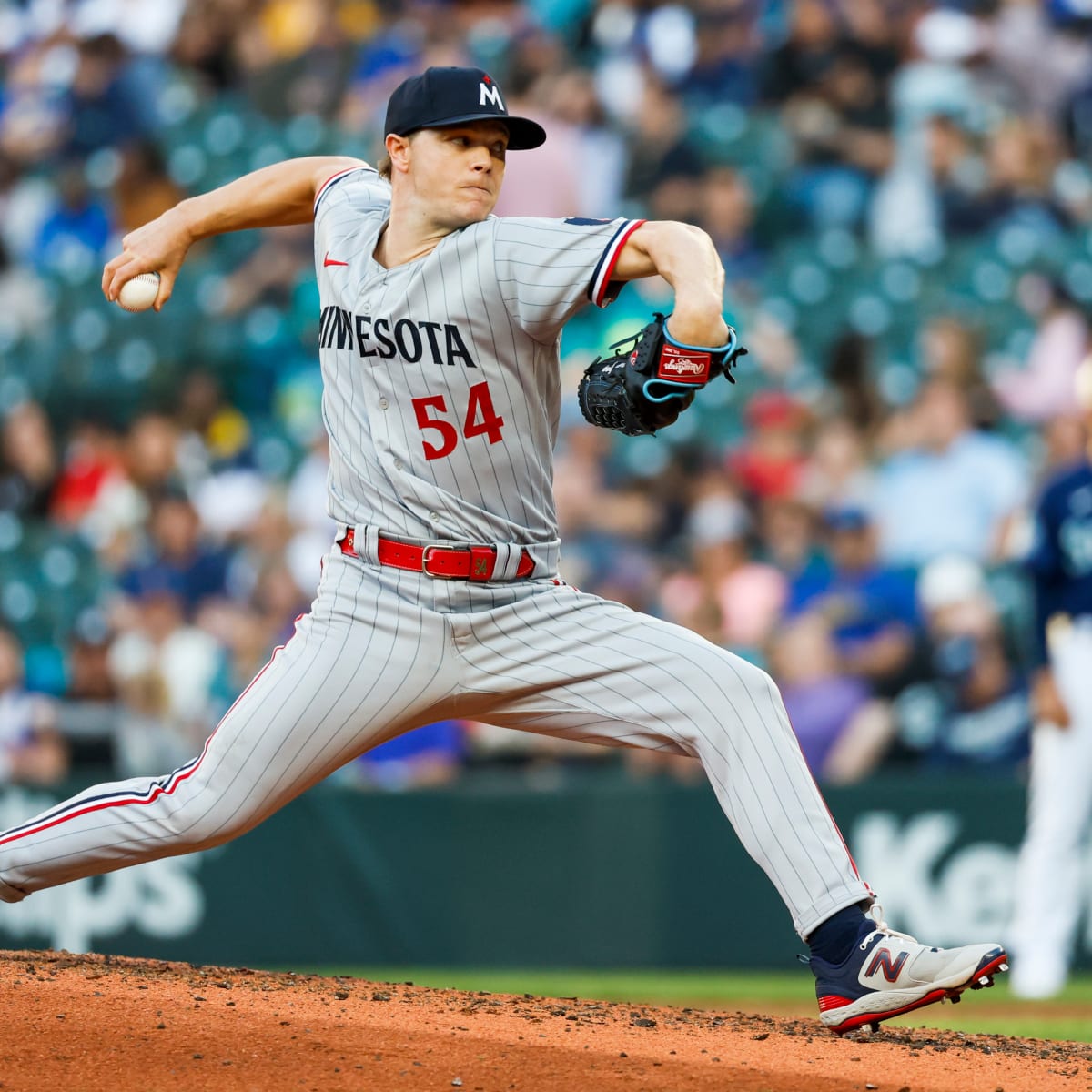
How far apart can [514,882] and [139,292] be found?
13.9 feet

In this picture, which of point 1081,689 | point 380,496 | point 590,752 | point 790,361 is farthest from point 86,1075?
point 790,361

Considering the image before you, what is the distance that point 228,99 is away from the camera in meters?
12.0

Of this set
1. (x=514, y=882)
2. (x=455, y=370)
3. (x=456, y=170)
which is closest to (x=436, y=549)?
(x=455, y=370)

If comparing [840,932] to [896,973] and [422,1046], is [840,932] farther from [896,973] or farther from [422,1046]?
[422,1046]

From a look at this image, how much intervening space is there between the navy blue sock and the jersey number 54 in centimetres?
121

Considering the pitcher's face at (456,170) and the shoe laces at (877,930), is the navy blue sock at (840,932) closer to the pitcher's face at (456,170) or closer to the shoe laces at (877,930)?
the shoe laces at (877,930)

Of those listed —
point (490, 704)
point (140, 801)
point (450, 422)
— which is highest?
point (450, 422)

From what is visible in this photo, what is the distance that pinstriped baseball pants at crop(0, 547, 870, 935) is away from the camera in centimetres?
358

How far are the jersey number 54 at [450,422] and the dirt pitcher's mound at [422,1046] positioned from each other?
4.03ft

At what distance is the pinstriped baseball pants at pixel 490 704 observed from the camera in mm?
3584

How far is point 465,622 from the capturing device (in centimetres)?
366

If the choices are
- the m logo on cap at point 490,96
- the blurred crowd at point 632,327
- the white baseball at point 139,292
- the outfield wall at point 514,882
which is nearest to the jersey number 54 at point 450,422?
the m logo on cap at point 490,96

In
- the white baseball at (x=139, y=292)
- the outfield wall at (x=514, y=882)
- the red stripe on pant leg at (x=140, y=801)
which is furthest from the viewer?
the outfield wall at (x=514, y=882)

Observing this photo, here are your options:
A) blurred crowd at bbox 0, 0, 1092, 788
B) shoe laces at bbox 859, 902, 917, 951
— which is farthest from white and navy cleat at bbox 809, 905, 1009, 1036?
blurred crowd at bbox 0, 0, 1092, 788
